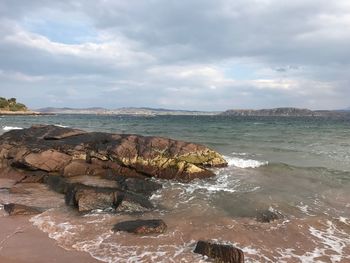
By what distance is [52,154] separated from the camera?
800 inches

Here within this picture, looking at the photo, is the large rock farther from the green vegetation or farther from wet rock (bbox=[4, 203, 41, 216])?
the green vegetation

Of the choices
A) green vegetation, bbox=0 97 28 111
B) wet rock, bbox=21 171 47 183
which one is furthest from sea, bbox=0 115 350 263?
green vegetation, bbox=0 97 28 111

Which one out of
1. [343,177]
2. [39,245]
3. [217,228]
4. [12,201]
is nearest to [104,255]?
[39,245]

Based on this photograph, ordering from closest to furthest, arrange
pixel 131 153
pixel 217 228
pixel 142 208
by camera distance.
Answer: pixel 217 228
pixel 142 208
pixel 131 153

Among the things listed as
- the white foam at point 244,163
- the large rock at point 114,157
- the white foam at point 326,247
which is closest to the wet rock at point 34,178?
the large rock at point 114,157

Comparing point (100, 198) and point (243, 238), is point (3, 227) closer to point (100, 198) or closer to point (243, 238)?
point (100, 198)

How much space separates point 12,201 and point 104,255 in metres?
6.93

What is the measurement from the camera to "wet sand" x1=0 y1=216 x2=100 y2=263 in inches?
367

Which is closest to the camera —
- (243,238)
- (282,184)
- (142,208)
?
(243,238)

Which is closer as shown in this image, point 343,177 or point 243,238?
point 243,238

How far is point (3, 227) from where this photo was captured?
11656mm

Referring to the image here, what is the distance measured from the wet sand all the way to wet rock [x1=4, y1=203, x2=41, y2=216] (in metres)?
1.03

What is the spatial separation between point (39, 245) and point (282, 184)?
12.8 m

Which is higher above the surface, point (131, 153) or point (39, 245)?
point (131, 153)
